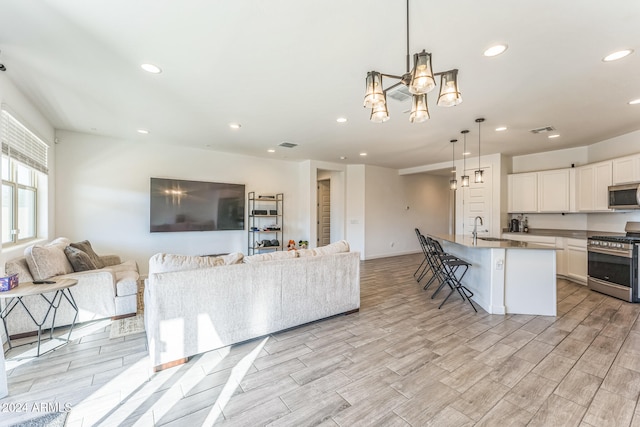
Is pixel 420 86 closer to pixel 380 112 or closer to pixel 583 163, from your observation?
pixel 380 112

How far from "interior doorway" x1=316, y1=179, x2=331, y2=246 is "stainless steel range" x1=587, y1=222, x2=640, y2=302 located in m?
5.78

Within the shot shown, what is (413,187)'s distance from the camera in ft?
28.6

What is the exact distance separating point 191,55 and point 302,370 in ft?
9.55

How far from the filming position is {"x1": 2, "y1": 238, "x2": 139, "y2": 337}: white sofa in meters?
2.83

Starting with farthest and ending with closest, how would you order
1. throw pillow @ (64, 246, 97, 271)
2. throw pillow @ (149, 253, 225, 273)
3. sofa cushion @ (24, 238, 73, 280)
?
throw pillow @ (64, 246, 97, 271)
sofa cushion @ (24, 238, 73, 280)
throw pillow @ (149, 253, 225, 273)

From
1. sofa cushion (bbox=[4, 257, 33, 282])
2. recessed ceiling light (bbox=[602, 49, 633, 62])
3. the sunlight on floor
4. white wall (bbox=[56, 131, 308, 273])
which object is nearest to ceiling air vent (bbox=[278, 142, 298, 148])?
white wall (bbox=[56, 131, 308, 273])

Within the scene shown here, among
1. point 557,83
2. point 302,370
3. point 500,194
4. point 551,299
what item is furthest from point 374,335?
point 500,194

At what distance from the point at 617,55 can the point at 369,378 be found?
3.48m

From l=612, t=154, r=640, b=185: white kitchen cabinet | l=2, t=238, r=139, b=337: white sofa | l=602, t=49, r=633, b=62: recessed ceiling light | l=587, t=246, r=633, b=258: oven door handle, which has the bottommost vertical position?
l=2, t=238, r=139, b=337: white sofa

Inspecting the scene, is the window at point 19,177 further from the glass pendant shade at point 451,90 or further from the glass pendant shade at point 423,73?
the glass pendant shade at point 451,90

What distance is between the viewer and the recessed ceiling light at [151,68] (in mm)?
2511

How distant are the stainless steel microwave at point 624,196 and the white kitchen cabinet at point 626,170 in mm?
113

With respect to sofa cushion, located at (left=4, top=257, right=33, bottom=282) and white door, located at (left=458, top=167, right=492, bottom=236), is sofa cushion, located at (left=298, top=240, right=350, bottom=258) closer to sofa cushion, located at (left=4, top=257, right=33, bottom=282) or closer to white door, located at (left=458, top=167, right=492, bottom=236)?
sofa cushion, located at (left=4, top=257, right=33, bottom=282)

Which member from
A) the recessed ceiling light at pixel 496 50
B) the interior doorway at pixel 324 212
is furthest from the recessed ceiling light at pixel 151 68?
the interior doorway at pixel 324 212
